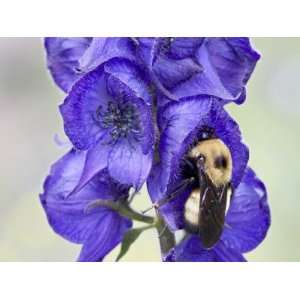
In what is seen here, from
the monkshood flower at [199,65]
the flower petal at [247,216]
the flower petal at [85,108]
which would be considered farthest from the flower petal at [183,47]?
the flower petal at [247,216]

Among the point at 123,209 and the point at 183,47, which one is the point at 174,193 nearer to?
the point at 123,209

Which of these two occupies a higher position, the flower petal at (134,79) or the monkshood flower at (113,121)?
the flower petal at (134,79)

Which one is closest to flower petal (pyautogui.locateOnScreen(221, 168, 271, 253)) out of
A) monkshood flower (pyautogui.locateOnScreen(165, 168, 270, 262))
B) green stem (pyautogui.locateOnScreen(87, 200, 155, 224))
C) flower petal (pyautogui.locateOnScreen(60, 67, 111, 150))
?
monkshood flower (pyautogui.locateOnScreen(165, 168, 270, 262))

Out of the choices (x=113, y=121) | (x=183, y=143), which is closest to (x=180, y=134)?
(x=183, y=143)

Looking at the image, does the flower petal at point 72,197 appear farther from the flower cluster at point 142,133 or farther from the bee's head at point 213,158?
the bee's head at point 213,158

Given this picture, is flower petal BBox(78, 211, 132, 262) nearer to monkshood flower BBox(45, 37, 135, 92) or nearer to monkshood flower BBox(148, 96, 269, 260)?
monkshood flower BBox(148, 96, 269, 260)
